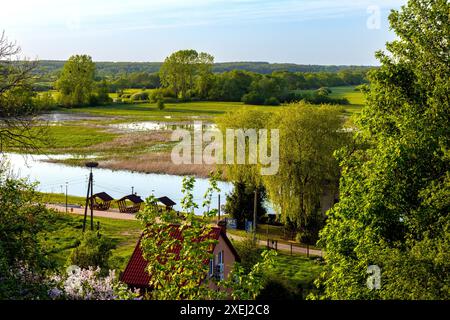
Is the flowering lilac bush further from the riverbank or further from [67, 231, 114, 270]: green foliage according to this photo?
the riverbank

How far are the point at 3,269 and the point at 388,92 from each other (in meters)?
12.3

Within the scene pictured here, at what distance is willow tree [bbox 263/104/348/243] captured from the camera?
37531 mm

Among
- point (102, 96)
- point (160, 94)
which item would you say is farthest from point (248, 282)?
point (160, 94)

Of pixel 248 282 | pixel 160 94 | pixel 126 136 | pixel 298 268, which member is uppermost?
pixel 160 94

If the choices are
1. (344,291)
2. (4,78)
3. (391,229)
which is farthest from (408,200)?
A: (4,78)

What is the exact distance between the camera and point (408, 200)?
600 inches

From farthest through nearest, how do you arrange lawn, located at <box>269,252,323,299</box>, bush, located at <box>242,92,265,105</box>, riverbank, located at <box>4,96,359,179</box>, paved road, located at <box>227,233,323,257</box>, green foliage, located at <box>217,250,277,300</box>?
bush, located at <box>242,92,265,105</box> < riverbank, located at <box>4,96,359,179</box> < paved road, located at <box>227,233,323,257</box> < lawn, located at <box>269,252,323,299</box> < green foliage, located at <box>217,250,277,300</box>

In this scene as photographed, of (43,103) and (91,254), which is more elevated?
(43,103)

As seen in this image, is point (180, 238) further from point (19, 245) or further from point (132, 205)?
point (132, 205)

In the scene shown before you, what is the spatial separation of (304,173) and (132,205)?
→ 15248 mm

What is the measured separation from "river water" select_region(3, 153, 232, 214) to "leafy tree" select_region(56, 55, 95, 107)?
56019 millimetres

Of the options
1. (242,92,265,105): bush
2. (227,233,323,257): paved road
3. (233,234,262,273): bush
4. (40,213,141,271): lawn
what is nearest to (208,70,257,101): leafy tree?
(242,92,265,105): bush

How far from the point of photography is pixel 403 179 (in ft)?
50.3
